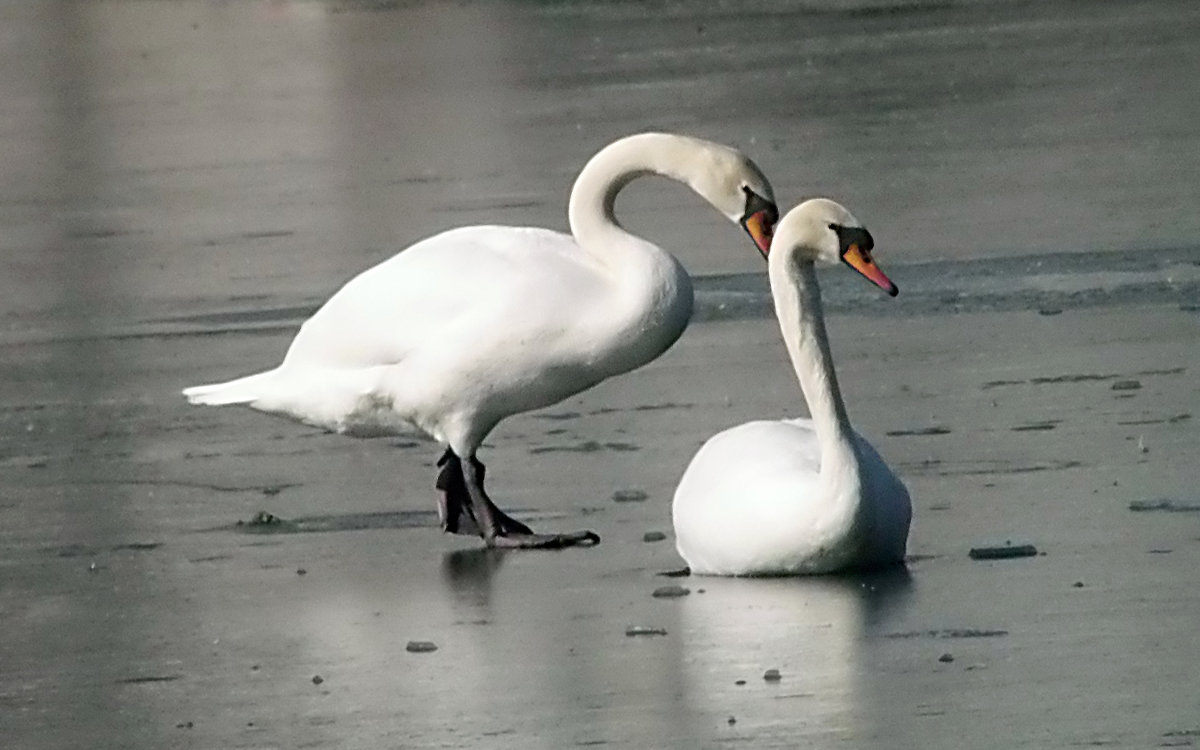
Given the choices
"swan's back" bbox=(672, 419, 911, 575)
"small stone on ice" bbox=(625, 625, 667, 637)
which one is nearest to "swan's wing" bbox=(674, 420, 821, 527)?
"swan's back" bbox=(672, 419, 911, 575)

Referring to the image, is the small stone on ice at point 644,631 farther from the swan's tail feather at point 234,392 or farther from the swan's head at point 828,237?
the swan's tail feather at point 234,392

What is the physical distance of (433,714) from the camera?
685 cm

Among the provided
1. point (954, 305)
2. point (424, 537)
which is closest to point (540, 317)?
point (424, 537)

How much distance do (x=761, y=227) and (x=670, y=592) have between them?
1596mm

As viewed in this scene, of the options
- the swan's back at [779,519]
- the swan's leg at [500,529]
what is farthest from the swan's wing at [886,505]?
the swan's leg at [500,529]

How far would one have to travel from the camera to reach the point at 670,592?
8008 mm

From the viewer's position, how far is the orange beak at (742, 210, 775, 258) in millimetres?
9266

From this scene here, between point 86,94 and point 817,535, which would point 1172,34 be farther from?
point 817,535

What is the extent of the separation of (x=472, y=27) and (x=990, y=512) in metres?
19.2

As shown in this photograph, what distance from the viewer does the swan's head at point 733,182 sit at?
9.27 meters

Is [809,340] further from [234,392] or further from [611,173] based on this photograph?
[234,392]

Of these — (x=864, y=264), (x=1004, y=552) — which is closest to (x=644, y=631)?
(x=1004, y=552)

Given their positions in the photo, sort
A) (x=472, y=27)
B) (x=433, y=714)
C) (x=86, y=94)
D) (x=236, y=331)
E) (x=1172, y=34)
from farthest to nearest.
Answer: (x=472, y=27), (x=86, y=94), (x=1172, y=34), (x=236, y=331), (x=433, y=714)

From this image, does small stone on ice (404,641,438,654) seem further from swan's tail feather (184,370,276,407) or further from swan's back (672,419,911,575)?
swan's tail feather (184,370,276,407)
